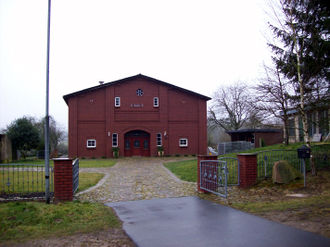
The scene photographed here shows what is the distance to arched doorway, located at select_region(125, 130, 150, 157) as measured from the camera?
2997 cm

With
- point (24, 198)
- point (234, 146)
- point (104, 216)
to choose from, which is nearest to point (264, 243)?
point (104, 216)

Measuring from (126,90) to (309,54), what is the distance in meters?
20.9

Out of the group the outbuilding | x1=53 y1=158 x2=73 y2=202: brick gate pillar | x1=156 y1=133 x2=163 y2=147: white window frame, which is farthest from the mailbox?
the outbuilding

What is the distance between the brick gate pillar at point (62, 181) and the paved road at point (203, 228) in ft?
4.80

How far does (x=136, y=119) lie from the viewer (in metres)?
29.9

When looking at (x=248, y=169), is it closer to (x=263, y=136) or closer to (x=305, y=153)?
(x=305, y=153)

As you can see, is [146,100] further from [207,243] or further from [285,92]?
[207,243]

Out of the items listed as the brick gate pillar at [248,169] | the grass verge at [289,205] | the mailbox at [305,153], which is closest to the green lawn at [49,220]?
the grass verge at [289,205]

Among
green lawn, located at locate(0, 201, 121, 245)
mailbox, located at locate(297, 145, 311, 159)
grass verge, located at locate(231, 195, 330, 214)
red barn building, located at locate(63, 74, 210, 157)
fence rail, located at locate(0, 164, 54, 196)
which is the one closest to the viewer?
green lawn, located at locate(0, 201, 121, 245)

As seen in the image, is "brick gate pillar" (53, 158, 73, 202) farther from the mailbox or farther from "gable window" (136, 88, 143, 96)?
"gable window" (136, 88, 143, 96)

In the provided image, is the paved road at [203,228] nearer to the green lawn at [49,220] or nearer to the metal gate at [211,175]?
the green lawn at [49,220]

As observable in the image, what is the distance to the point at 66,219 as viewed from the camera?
625cm

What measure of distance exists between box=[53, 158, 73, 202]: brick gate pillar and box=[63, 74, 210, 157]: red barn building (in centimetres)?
2096

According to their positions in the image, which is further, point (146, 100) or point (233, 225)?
point (146, 100)
